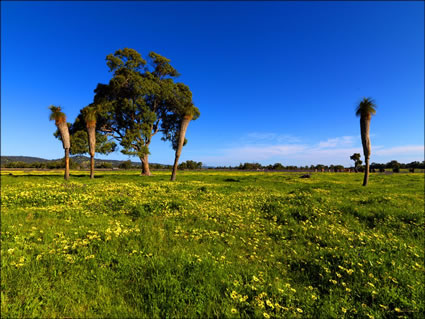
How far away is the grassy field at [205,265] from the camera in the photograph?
3.47 meters

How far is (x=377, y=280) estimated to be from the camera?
4484 millimetres

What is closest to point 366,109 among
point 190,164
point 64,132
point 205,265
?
point 205,265

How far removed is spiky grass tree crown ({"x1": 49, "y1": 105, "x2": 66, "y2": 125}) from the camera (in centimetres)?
2632

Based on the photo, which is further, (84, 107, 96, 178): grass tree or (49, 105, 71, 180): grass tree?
(84, 107, 96, 178): grass tree

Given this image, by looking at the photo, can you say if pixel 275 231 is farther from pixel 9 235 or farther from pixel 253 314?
pixel 9 235

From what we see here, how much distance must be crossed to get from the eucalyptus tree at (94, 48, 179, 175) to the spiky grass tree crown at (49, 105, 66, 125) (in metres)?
5.02

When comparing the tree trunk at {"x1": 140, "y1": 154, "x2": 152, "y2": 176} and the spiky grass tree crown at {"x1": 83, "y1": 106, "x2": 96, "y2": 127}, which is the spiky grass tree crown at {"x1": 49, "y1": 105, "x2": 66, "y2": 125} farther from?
the tree trunk at {"x1": 140, "y1": 154, "x2": 152, "y2": 176}

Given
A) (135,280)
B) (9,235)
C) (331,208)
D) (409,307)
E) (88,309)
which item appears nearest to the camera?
(88,309)

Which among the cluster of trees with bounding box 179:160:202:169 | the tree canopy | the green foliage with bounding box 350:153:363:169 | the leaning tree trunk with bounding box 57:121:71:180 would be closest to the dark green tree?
the green foliage with bounding box 350:153:363:169

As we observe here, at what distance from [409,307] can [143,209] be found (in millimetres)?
9146

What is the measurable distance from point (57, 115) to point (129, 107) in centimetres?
1064

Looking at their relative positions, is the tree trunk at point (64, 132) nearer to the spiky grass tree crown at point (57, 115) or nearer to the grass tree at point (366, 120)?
the spiky grass tree crown at point (57, 115)

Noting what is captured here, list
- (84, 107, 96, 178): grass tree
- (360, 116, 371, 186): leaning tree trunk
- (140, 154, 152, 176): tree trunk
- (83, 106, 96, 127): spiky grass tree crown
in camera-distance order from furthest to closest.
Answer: (140, 154, 152, 176): tree trunk, (84, 107, 96, 178): grass tree, (83, 106, 96, 127): spiky grass tree crown, (360, 116, 371, 186): leaning tree trunk

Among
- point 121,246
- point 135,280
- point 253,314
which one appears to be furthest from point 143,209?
point 253,314
